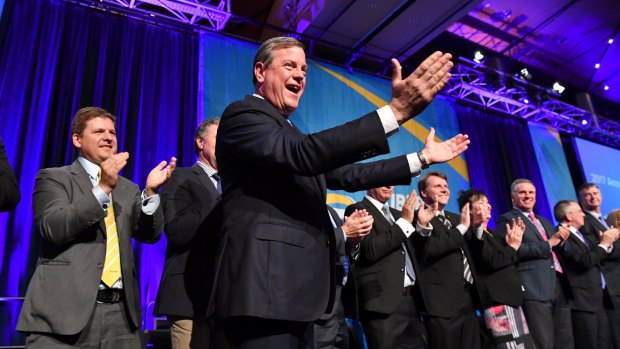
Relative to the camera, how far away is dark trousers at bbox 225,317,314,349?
3.94 ft

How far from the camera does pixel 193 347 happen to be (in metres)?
2.00

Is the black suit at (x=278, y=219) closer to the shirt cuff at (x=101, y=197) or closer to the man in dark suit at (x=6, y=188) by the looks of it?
the shirt cuff at (x=101, y=197)

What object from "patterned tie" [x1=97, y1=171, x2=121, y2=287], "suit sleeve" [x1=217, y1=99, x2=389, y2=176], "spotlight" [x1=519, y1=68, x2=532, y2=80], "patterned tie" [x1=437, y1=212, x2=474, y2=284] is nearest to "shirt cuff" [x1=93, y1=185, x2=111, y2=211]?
"patterned tie" [x1=97, y1=171, x2=121, y2=287]

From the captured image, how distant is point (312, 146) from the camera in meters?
1.21

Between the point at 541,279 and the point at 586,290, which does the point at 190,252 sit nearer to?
the point at 541,279

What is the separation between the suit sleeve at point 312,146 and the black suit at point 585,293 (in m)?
3.48

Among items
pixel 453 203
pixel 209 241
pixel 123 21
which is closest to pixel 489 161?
pixel 453 203

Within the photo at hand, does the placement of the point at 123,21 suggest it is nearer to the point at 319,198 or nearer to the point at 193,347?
the point at 193,347

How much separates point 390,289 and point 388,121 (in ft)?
5.66

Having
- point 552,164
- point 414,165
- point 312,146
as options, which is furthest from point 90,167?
point 552,164

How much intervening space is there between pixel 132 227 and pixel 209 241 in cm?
38

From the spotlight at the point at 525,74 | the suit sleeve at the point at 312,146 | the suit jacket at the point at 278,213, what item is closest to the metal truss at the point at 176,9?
the suit jacket at the point at 278,213

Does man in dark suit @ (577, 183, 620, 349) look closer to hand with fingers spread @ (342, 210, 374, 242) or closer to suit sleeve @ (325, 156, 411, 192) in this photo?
hand with fingers spread @ (342, 210, 374, 242)

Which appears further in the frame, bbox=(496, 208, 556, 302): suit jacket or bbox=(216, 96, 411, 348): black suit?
bbox=(496, 208, 556, 302): suit jacket
